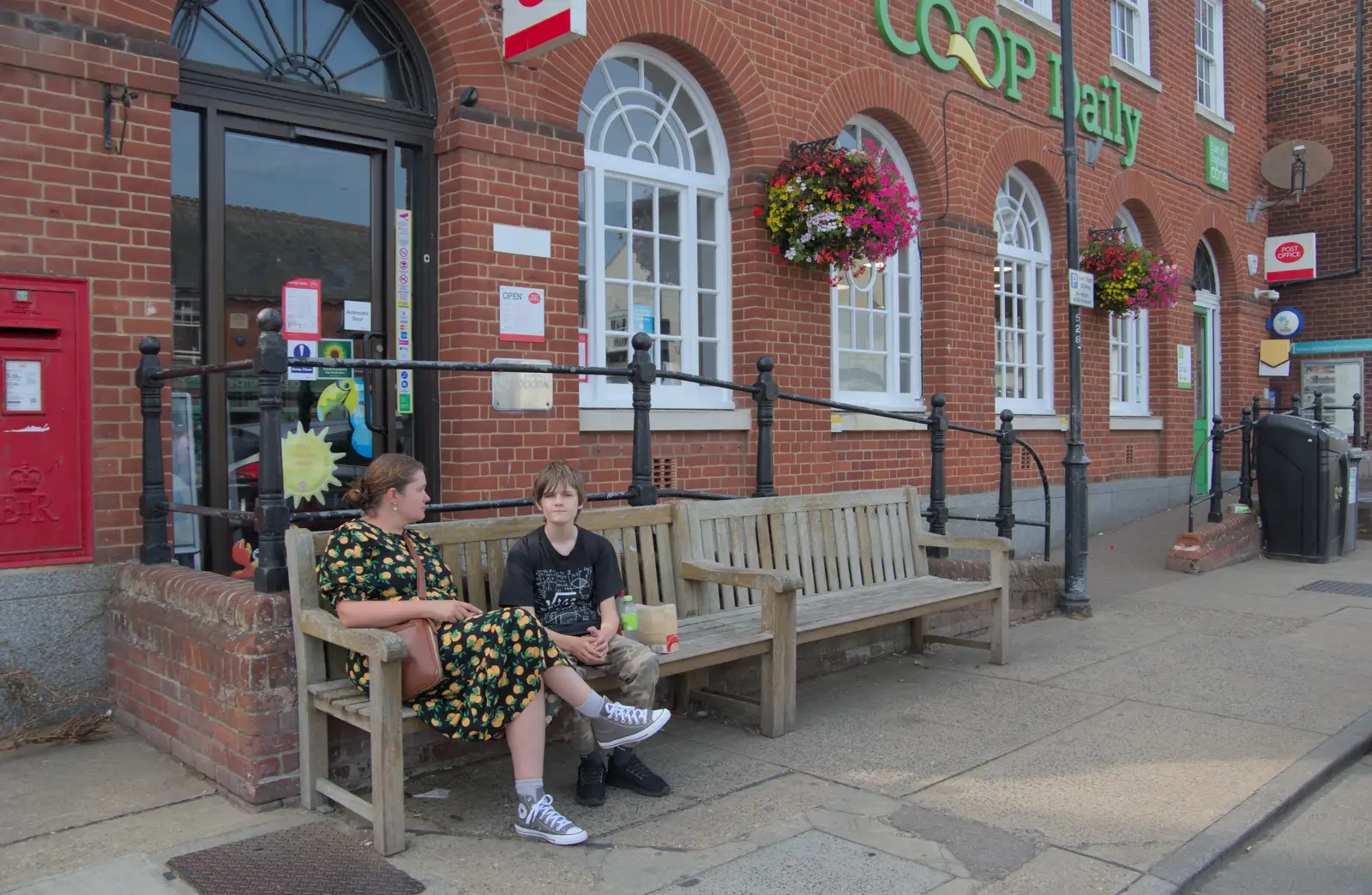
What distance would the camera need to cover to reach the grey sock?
12.4ft

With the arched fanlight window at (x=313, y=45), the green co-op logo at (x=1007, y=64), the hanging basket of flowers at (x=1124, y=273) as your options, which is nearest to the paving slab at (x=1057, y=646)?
the green co-op logo at (x=1007, y=64)

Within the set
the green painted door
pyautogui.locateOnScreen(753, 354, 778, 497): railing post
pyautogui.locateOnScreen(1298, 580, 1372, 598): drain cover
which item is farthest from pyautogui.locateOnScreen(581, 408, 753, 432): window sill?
the green painted door

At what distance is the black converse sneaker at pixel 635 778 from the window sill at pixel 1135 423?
397 inches

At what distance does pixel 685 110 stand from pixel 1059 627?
4.60 metres

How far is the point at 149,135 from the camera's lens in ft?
16.9

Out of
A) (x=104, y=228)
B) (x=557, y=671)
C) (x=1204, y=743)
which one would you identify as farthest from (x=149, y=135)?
(x=1204, y=743)

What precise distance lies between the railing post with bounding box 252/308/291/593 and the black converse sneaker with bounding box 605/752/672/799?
4.64ft

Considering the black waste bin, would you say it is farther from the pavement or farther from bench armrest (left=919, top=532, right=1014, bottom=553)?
bench armrest (left=919, top=532, right=1014, bottom=553)

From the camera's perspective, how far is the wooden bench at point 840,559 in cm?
543

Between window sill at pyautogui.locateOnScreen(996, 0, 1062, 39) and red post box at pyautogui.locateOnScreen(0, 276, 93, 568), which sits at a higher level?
window sill at pyautogui.locateOnScreen(996, 0, 1062, 39)

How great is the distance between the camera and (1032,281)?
12031 mm

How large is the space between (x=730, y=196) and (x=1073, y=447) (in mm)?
3135

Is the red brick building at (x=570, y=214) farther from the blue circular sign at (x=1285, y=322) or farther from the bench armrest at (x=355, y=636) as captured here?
the blue circular sign at (x=1285, y=322)

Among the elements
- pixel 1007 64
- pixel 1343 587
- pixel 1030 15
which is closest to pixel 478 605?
pixel 1343 587
